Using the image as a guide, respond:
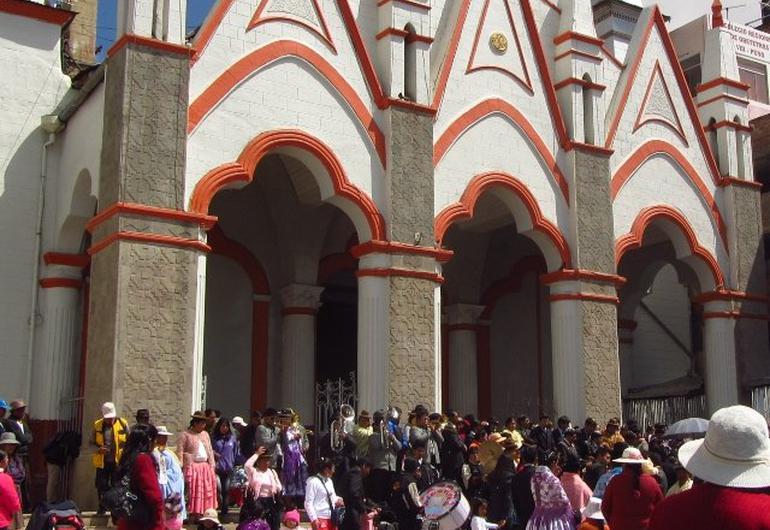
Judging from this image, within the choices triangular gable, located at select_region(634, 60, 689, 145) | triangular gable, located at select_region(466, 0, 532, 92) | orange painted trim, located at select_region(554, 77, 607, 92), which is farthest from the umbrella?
triangular gable, located at select_region(634, 60, 689, 145)

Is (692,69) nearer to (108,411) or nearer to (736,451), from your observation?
(108,411)

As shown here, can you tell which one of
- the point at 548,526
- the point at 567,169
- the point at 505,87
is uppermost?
the point at 505,87

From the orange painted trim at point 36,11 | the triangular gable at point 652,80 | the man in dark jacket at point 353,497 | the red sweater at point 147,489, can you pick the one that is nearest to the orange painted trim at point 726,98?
the triangular gable at point 652,80

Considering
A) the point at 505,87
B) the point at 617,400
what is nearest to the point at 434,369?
the point at 617,400

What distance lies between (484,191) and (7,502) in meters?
13.1

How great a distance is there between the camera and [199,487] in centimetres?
1296

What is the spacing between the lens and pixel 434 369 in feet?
59.3

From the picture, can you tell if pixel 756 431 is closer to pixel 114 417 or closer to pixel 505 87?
pixel 114 417

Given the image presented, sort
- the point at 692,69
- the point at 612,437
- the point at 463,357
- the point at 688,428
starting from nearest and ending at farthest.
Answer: the point at 612,437
the point at 688,428
the point at 463,357
the point at 692,69

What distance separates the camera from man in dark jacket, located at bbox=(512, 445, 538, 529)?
1137 centimetres

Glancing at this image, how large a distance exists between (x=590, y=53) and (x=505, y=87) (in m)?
2.31

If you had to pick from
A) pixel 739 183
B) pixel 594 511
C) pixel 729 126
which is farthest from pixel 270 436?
pixel 729 126

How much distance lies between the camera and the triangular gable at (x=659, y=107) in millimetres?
22844

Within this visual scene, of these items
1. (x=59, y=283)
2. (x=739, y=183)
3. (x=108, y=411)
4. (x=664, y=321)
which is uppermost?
(x=739, y=183)
